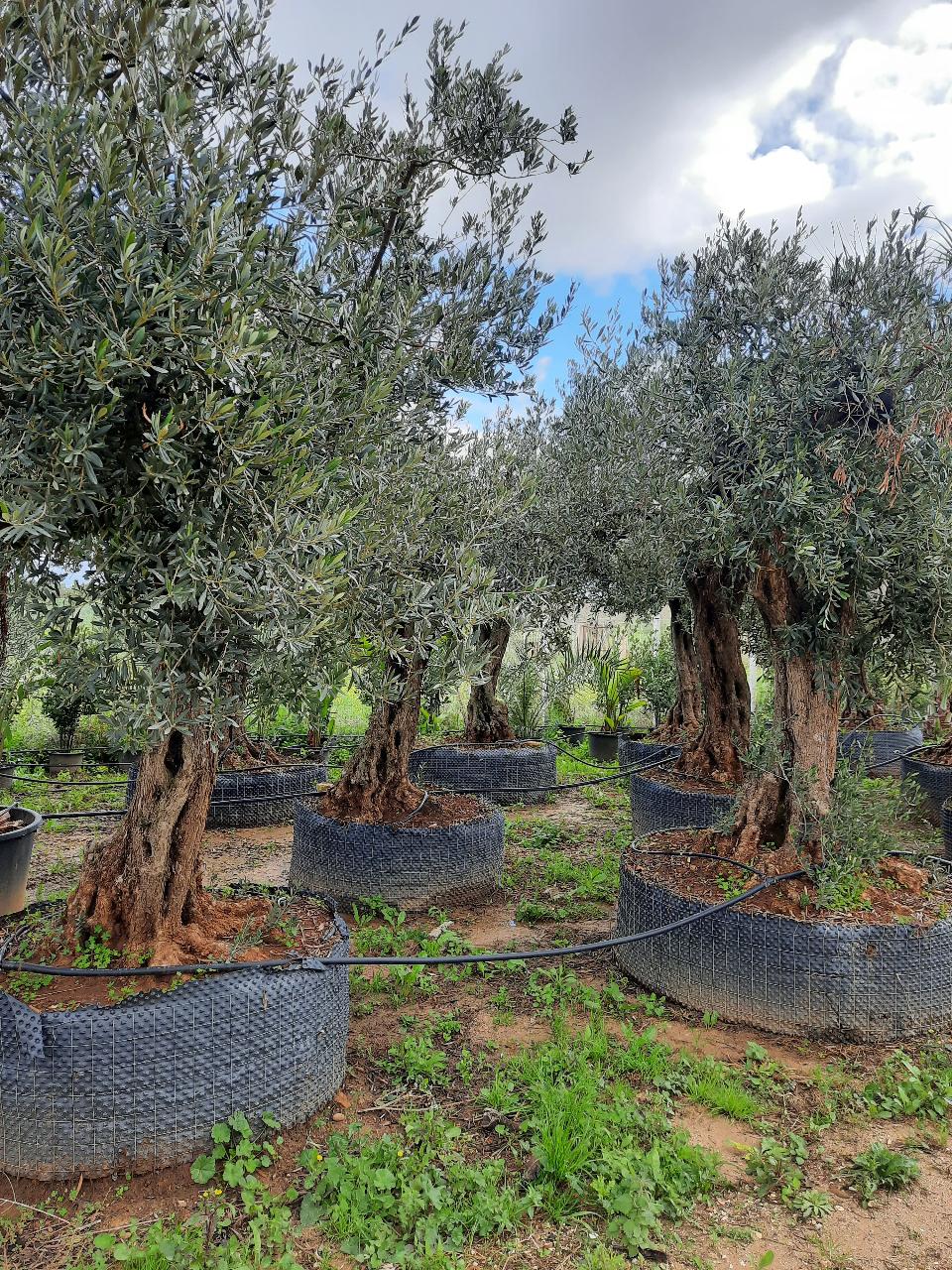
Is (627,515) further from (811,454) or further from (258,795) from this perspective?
(258,795)

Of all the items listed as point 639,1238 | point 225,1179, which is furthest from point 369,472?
point 639,1238

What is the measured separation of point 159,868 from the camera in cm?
369

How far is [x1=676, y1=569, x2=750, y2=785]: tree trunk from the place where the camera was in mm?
8117

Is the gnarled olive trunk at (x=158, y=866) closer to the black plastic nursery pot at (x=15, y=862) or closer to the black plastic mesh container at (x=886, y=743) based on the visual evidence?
the black plastic nursery pot at (x=15, y=862)

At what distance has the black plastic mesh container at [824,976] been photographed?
164 inches

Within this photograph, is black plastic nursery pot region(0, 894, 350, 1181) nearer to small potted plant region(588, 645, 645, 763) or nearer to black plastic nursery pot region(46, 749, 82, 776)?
black plastic nursery pot region(46, 749, 82, 776)

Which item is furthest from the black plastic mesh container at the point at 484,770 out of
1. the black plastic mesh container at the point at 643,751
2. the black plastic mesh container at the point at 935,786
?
the black plastic mesh container at the point at 935,786

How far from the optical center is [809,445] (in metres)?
4.66

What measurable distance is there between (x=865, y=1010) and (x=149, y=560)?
4.07m

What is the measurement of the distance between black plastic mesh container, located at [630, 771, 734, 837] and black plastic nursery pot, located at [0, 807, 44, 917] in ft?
16.5

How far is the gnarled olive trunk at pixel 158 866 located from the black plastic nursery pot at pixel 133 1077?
16.7 inches

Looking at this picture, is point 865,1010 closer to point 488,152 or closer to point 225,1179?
point 225,1179

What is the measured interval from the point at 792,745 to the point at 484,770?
17.4ft

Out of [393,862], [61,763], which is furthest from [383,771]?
[61,763]
